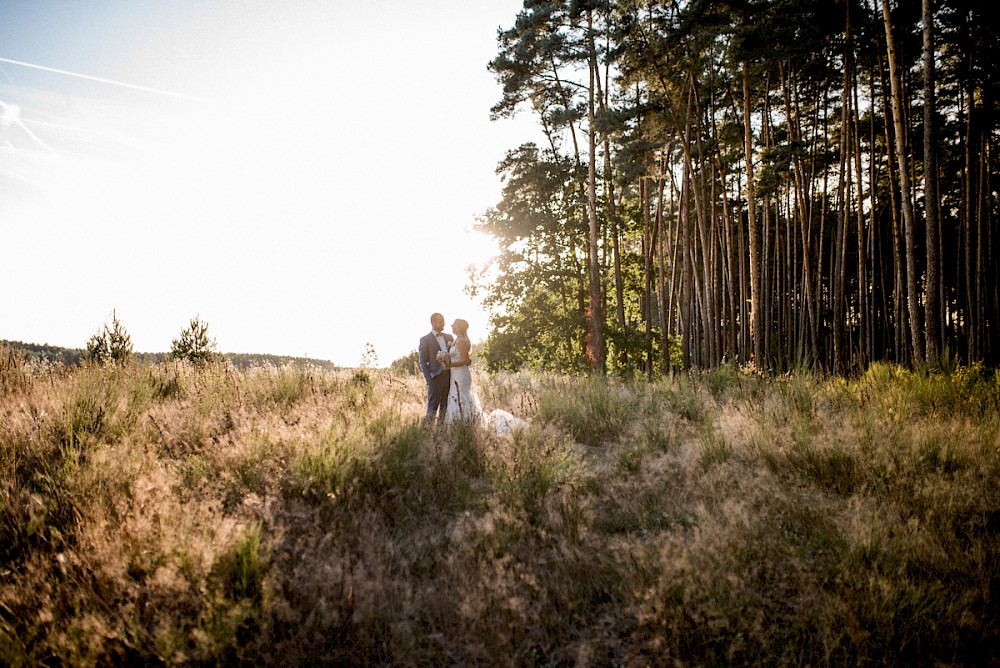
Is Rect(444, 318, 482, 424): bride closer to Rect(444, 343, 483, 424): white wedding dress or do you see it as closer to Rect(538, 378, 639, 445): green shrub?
Rect(444, 343, 483, 424): white wedding dress

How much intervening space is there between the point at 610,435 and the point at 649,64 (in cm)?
1197

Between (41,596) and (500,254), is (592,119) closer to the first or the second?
(500,254)

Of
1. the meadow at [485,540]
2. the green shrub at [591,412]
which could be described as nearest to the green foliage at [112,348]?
the meadow at [485,540]

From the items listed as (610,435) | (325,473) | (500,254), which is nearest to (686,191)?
(500,254)

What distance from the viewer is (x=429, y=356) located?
764 centimetres

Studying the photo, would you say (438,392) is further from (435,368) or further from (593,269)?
(593,269)

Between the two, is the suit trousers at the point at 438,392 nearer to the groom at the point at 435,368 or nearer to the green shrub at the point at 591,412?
the groom at the point at 435,368

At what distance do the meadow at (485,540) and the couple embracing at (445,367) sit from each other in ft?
5.45

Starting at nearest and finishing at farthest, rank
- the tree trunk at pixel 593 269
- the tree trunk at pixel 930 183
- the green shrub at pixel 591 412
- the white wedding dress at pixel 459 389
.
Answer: the green shrub at pixel 591 412
the white wedding dress at pixel 459 389
the tree trunk at pixel 930 183
the tree trunk at pixel 593 269

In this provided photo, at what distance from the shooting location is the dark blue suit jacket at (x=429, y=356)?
7.58 metres

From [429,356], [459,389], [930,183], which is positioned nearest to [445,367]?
[429,356]

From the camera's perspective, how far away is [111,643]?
2471 millimetres

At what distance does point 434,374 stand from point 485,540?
14.1 feet

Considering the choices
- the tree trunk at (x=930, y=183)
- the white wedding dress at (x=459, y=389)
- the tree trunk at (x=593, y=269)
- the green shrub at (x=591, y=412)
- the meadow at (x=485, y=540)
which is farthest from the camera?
the tree trunk at (x=593, y=269)
